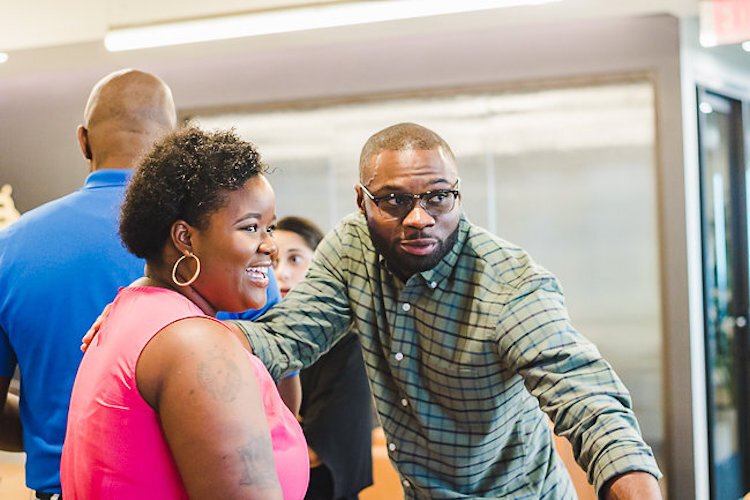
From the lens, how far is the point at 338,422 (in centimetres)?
277

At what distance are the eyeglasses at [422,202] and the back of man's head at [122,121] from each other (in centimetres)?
53

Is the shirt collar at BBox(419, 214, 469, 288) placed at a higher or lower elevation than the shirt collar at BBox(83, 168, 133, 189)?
lower

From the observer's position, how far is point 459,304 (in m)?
2.02

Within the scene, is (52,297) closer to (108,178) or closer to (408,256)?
(108,178)

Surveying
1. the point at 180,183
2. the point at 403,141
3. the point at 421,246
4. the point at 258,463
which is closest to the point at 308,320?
the point at 421,246

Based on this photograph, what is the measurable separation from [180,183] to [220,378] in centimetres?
33

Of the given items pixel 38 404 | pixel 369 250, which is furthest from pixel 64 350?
pixel 369 250

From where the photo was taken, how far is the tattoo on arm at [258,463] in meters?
1.23

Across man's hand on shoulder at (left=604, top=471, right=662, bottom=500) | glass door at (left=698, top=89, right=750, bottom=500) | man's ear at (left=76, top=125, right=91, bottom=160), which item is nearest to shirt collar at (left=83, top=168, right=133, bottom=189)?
man's ear at (left=76, top=125, right=91, bottom=160)

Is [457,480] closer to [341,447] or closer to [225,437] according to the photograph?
[341,447]

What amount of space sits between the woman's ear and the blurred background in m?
2.86

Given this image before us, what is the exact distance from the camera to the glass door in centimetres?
512

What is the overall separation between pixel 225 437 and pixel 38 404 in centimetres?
86

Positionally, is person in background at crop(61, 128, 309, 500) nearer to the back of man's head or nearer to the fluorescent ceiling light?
the back of man's head
